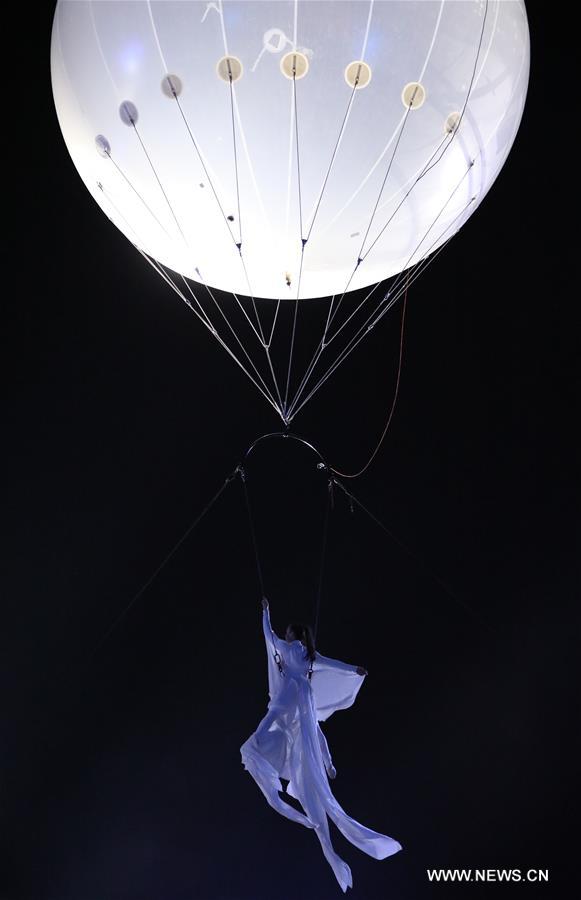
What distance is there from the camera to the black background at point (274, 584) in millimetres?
3652

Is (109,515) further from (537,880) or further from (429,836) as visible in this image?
(537,880)

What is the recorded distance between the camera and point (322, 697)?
2.76m

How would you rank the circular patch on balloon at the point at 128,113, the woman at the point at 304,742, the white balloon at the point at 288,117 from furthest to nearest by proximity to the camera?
the woman at the point at 304,742
the circular patch on balloon at the point at 128,113
the white balloon at the point at 288,117

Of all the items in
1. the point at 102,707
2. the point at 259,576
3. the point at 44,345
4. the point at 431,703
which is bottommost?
the point at 102,707

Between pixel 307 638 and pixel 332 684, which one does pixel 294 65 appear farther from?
pixel 332 684

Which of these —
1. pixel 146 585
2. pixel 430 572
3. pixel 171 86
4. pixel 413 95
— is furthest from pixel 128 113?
pixel 430 572

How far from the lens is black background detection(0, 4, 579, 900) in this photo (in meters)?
3.65

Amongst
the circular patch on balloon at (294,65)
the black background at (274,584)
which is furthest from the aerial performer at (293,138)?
the black background at (274,584)

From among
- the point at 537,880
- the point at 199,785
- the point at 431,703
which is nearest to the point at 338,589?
the point at 431,703

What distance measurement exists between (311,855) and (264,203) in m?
2.65

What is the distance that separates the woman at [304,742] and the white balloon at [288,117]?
3.61 feet

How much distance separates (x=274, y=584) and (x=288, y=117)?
209 cm

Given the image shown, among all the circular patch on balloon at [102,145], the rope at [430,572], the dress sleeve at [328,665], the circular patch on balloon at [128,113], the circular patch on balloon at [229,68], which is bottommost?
the dress sleeve at [328,665]

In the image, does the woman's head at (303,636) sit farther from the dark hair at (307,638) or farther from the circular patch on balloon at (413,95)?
the circular patch on balloon at (413,95)
